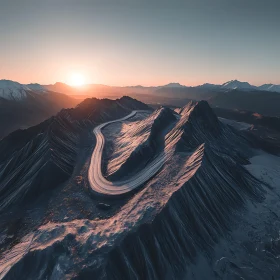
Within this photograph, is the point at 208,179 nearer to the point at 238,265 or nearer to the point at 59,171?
the point at 238,265

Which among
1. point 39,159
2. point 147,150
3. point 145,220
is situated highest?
point 147,150

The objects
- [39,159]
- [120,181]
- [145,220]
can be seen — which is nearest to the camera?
[145,220]

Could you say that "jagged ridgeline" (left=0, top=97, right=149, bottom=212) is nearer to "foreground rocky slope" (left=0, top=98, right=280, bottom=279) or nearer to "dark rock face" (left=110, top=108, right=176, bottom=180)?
"foreground rocky slope" (left=0, top=98, right=280, bottom=279)

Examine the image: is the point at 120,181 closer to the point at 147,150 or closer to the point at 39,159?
the point at 147,150

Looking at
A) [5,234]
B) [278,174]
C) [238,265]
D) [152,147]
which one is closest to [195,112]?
[152,147]

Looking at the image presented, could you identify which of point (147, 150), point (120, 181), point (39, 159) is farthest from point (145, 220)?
point (39, 159)

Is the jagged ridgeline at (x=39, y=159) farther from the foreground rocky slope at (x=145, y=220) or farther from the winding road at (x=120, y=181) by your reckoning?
the winding road at (x=120, y=181)

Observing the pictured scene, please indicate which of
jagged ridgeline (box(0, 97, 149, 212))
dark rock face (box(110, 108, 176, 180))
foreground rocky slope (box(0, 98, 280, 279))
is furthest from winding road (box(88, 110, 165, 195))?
jagged ridgeline (box(0, 97, 149, 212))

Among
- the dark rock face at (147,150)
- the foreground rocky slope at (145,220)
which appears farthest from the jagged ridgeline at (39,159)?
the dark rock face at (147,150)
